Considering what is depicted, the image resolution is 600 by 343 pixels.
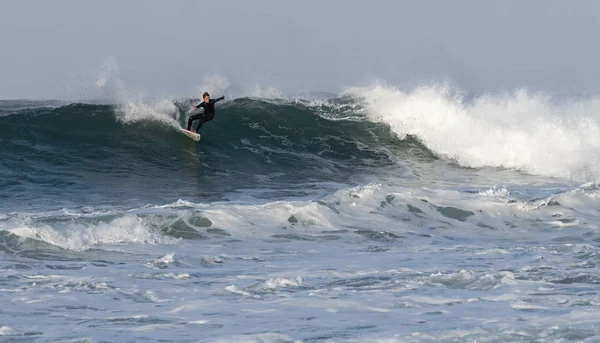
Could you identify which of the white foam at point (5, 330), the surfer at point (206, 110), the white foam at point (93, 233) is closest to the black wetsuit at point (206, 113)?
the surfer at point (206, 110)

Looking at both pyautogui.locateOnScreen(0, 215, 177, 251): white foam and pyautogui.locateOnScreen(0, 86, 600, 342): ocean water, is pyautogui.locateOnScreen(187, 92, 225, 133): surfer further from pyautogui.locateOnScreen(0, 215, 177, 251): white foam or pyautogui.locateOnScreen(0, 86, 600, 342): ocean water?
pyautogui.locateOnScreen(0, 215, 177, 251): white foam

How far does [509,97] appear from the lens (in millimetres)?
22391

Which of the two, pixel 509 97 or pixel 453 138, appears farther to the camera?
pixel 509 97

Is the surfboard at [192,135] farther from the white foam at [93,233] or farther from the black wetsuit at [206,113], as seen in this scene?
the white foam at [93,233]

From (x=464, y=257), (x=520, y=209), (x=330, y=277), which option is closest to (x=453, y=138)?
(x=520, y=209)

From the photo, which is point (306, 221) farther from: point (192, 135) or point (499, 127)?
point (499, 127)

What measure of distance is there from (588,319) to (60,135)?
1274 cm

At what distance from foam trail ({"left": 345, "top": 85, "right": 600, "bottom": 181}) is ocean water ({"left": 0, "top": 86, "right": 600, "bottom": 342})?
0.05 metres

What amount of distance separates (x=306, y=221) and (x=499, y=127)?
10.2 m

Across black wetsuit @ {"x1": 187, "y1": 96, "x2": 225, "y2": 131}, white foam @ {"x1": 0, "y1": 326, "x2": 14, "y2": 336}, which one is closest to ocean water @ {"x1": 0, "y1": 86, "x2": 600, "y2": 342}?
white foam @ {"x1": 0, "y1": 326, "x2": 14, "y2": 336}

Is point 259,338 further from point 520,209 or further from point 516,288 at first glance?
point 520,209

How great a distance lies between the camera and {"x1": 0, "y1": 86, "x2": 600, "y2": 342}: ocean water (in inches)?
273

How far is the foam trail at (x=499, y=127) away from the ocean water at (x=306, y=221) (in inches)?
2.1

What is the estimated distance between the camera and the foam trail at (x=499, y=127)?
62.2 ft
